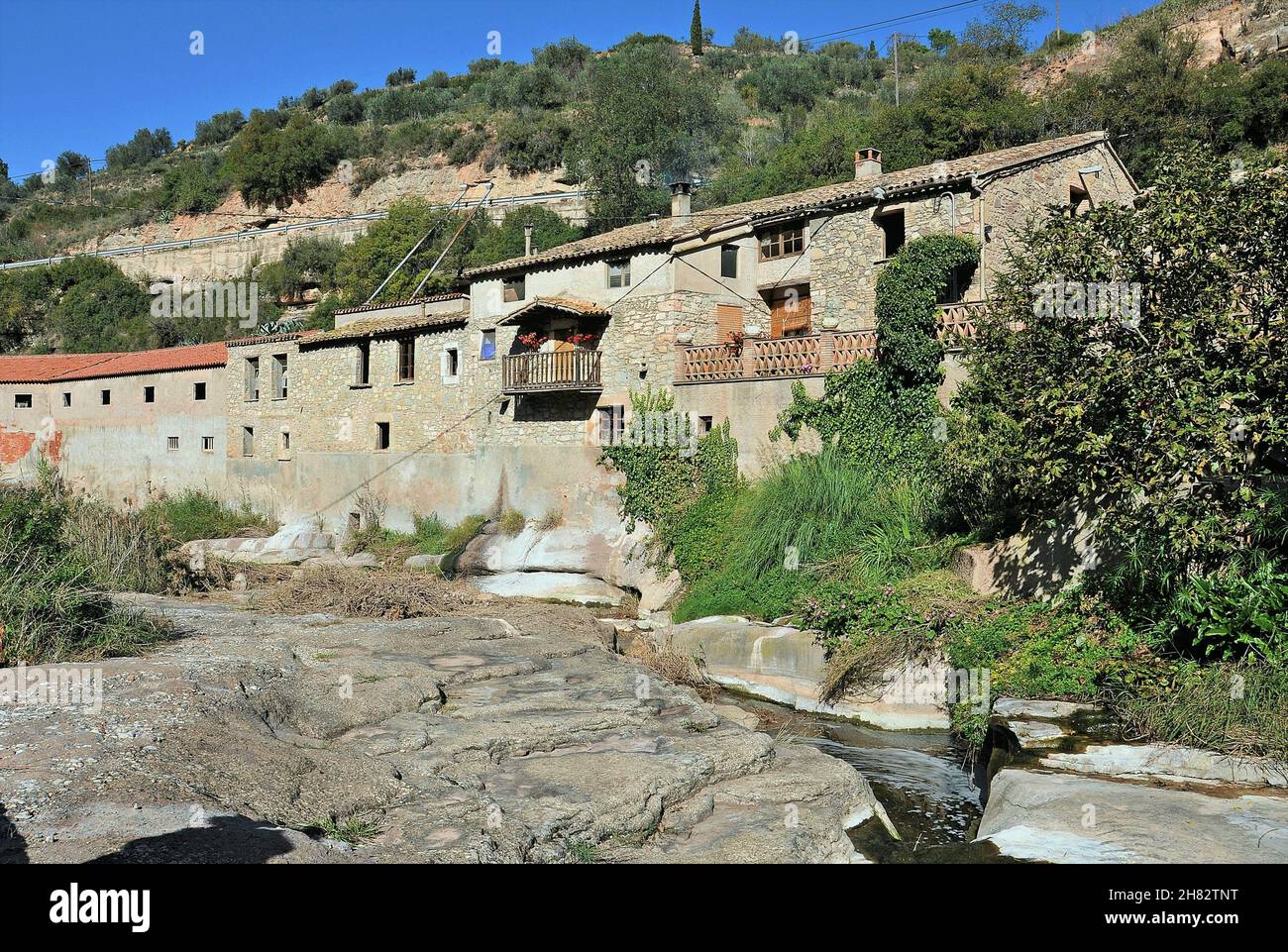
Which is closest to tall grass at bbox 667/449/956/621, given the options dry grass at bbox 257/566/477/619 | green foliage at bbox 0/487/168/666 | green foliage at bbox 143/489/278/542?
dry grass at bbox 257/566/477/619

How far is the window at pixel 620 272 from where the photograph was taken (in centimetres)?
2347

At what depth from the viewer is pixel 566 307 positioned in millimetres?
23141

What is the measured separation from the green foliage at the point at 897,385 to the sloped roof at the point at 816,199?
6.66 feet

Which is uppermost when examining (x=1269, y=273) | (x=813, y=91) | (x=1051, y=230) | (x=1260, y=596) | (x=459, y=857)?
(x=813, y=91)

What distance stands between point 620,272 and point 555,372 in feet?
9.30

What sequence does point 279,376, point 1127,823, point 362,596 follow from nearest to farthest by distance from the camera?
point 1127,823 < point 362,596 < point 279,376

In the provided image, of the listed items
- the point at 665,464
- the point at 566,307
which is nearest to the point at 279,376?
the point at 566,307

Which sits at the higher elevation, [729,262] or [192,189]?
[192,189]

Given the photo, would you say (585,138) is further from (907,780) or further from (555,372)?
(907,780)

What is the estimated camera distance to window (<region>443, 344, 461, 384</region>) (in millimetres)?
26391
